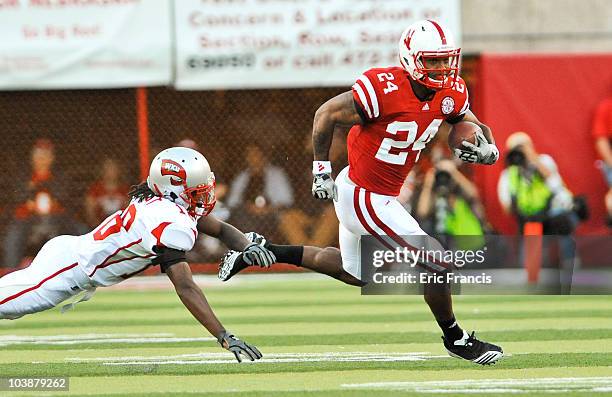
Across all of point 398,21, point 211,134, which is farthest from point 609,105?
point 211,134

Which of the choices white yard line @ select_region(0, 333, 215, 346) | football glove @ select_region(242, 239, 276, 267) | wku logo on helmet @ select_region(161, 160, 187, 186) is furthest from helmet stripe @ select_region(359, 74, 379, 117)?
white yard line @ select_region(0, 333, 215, 346)

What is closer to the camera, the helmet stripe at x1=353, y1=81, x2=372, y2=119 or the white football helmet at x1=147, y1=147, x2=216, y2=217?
the white football helmet at x1=147, y1=147, x2=216, y2=217

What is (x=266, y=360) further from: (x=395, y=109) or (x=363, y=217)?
(x=395, y=109)

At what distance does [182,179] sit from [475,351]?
1750 millimetres

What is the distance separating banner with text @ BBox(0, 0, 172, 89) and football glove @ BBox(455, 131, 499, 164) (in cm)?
648

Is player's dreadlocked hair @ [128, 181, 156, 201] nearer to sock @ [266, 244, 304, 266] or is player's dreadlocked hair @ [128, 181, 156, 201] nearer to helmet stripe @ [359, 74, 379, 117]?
sock @ [266, 244, 304, 266]

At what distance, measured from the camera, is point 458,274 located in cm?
943

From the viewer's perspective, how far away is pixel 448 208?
12.6 metres

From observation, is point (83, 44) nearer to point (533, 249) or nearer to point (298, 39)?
point (298, 39)

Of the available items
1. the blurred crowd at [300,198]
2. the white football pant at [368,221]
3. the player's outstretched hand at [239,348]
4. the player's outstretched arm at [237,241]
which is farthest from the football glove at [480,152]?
the blurred crowd at [300,198]

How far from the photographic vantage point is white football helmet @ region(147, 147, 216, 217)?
6.53 metres

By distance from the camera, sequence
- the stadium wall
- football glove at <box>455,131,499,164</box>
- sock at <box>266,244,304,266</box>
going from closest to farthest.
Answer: football glove at <box>455,131,499,164</box>
sock at <box>266,244,304,266</box>
the stadium wall

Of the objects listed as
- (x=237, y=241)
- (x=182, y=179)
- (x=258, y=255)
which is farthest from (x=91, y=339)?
(x=182, y=179)

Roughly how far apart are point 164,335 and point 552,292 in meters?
4.39
